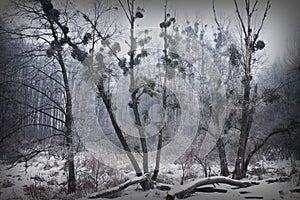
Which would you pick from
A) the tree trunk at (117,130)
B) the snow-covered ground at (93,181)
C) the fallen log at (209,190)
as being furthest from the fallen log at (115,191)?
the fallen log at (209,190)

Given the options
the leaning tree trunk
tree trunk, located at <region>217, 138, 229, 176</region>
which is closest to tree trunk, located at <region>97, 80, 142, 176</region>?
the leaning tree trunk

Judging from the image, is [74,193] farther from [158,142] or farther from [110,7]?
[110,7]

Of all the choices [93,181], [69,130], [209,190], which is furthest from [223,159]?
[69,130]

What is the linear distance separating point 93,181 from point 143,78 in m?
1.82

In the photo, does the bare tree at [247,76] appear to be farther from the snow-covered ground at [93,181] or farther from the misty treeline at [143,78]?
the snow-covered ground at [93,181]

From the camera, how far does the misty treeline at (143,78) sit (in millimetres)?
3883

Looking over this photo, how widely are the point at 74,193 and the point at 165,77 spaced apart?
7.46 ft

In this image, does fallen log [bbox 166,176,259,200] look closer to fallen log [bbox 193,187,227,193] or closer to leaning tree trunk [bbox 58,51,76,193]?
fallen log [bbox 193,187,227,193]

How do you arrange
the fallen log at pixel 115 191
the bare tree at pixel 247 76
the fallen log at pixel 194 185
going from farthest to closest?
1. the bare tree at pixel 247 76
2. the fallen log at pixel 115 191
3. the fallen log at pixel 194 185

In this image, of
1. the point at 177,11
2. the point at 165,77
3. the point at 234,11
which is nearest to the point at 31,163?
the point at 165,77

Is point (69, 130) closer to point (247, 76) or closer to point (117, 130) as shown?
point (117, 130)

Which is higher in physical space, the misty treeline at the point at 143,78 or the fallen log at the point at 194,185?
the misty treeline at the point at 143,78

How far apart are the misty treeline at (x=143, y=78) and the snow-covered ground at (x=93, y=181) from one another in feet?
0.60

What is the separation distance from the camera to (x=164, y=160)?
15.2ft
